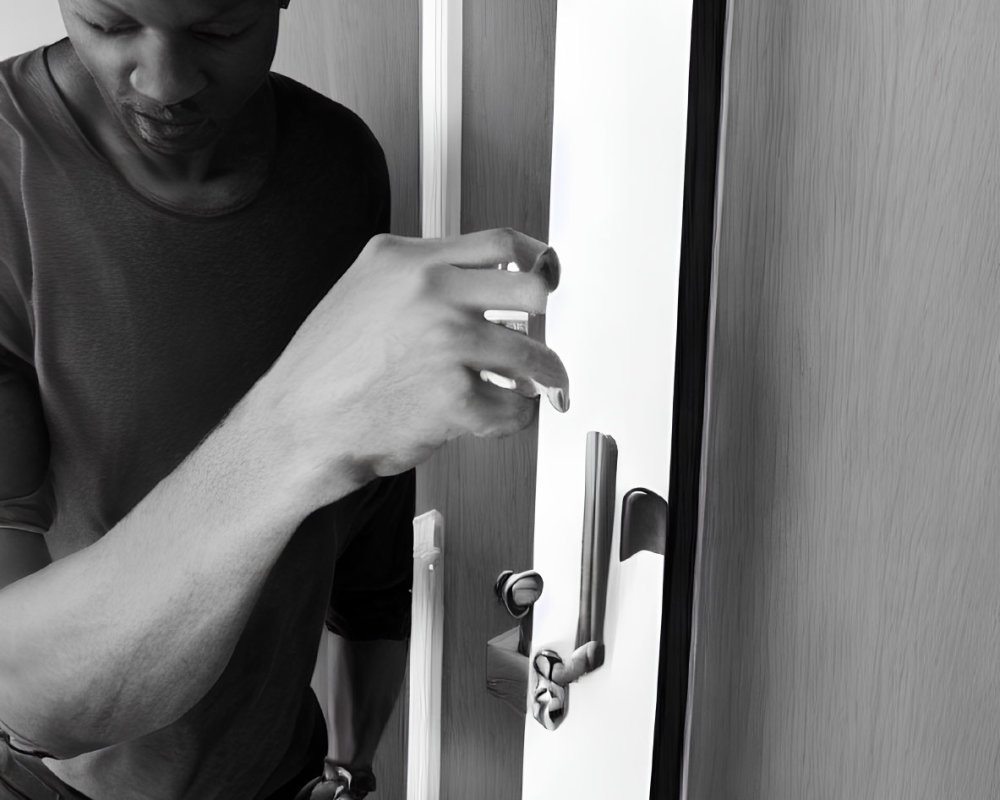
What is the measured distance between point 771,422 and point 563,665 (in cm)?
33

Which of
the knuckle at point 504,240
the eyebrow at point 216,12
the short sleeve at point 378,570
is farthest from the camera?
the short sleeve at point 378,570

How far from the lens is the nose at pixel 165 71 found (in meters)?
0.75

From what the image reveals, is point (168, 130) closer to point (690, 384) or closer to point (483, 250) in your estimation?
point (483, 250)

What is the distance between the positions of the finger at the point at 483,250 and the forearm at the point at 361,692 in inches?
15.1

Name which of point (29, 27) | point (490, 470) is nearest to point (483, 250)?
point (490, 470)

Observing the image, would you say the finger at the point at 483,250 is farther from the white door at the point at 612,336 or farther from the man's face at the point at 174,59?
the man's face at the point at 174,59

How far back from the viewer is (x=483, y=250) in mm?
834

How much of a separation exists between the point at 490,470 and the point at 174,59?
0.46 metres

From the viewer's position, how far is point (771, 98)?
97 centimetres

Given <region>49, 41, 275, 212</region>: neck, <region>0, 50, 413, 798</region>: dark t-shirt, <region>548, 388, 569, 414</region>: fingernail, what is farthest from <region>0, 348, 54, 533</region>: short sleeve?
<region>548, 388, 569, 414</region>: fingernail

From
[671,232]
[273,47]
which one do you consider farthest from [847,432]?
[273,47]

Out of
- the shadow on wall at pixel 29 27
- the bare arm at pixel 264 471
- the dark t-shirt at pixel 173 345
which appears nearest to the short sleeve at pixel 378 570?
the dark t-shirt at pixel 173 345

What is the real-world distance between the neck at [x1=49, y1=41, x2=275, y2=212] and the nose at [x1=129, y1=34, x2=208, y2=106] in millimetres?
36

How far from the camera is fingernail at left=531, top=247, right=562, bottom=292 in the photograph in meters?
0.87
